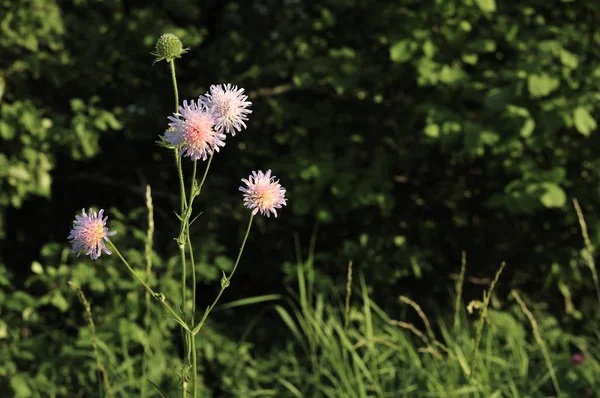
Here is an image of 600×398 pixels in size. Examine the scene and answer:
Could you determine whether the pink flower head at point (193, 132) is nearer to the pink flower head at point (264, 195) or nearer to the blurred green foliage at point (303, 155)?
the pink flower head at point (264, 195)

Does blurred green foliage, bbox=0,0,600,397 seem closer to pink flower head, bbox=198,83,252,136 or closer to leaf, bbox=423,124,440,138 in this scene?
leaf, bbox=423,124,440,138

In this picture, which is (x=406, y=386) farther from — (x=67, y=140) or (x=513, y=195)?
(x=67, y=140)

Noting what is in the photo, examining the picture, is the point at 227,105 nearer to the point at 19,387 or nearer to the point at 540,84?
the point at 540,84

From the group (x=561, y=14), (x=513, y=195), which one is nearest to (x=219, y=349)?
(x=513, y=195)

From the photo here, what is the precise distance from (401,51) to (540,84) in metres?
0.66

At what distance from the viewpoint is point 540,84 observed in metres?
3.32

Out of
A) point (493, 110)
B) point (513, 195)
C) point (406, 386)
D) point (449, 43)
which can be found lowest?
point (406, 386)

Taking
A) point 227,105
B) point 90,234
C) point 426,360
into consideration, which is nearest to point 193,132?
point 227,105

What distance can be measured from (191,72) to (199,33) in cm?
29

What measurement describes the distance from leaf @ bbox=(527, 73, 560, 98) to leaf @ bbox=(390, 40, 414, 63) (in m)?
0.58

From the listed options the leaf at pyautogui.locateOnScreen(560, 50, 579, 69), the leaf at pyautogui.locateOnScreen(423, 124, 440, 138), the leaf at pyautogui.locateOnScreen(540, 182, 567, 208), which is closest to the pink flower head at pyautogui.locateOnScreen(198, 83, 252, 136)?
the leaf at pyautogui.locateOnScreen(423, 124, 440, 138)

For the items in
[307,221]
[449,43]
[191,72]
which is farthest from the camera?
[191,72]

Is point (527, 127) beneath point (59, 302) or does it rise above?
above

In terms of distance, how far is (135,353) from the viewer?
411cm
